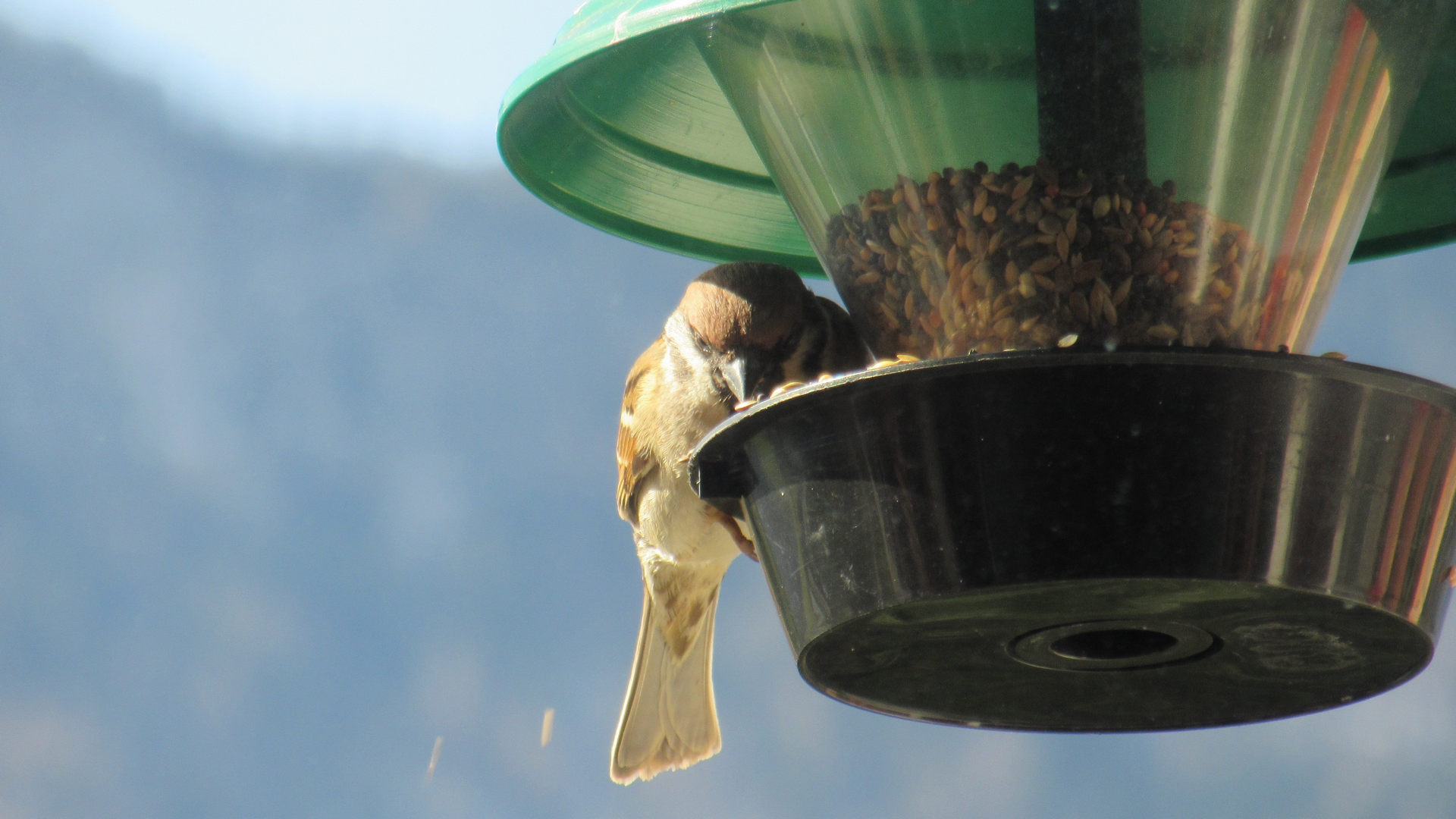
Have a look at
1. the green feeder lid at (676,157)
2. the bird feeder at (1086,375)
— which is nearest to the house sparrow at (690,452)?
the green feeder lid at (676,157)

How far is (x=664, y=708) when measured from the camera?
2.80 m

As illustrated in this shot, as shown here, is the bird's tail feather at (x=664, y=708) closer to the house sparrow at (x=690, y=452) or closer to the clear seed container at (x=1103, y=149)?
the house sparrow at (x=690, y=452)

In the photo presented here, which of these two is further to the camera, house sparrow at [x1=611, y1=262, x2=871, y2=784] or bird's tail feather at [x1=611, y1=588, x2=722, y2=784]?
bird's tail feather at [x1=611, y1=588, x2=722, y2=784]

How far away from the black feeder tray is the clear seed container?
0.37ft

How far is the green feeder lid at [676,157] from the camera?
1611 mm

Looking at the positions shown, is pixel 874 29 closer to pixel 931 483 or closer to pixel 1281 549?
pixel 931 483

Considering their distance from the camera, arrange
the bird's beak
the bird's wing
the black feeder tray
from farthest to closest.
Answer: the bird's wing, the bird's beak, the black feeder tray

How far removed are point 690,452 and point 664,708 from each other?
1.13 metres

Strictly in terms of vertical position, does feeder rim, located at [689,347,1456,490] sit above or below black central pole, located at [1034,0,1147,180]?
below

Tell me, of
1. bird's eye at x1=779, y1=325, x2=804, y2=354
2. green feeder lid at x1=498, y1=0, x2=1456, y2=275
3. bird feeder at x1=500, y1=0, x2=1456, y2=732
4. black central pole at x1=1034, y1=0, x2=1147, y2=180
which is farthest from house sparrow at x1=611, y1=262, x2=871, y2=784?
black central pole at x1=1034, y1=0, x2=1147, y2=180

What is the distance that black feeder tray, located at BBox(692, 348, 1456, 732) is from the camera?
46.1 inches

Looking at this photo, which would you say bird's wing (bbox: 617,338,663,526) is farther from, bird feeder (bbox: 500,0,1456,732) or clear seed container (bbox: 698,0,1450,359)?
clear seed container (bbox: 698,0,1450,359)

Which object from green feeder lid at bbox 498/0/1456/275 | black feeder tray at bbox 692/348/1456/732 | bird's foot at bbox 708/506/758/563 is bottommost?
bird's foot at bbox 708/506/758/563

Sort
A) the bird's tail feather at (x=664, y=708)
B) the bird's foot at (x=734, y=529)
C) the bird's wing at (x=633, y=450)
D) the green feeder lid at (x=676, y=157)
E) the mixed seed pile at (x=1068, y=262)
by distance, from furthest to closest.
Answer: the bird's tail feather at (x=664, y=708) < the bird's wing at (x=633, y=450) < the bird's foot at (x=734, y=529) < the green feeder lid at (x=676, y=157) < the mixed seed pile at (x=1068, y=262)
